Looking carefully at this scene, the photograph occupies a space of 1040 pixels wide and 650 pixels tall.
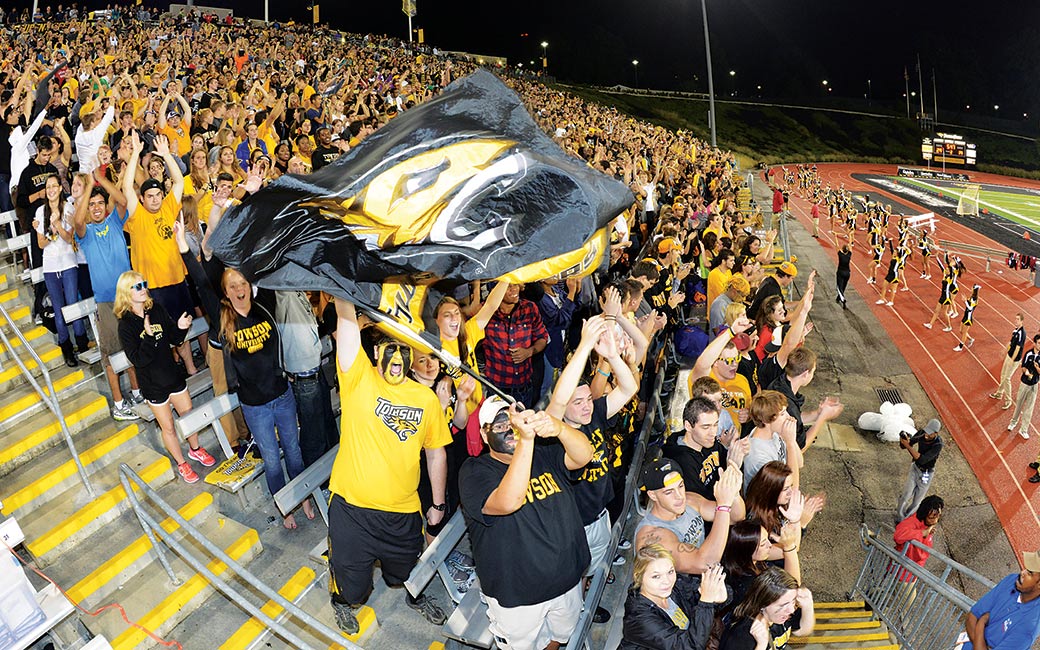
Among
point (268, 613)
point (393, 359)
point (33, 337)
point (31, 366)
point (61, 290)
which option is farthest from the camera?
point (33, 337)

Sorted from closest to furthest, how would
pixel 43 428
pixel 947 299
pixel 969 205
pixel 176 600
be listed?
1. pixel 176 600
2. pixel 43 428
3. pixel 947 299
4. pixel 969 205

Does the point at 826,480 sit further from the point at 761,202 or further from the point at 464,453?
the point at 761,202

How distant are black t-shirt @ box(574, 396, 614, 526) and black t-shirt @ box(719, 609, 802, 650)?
988 mm

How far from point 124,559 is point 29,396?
7.00ft

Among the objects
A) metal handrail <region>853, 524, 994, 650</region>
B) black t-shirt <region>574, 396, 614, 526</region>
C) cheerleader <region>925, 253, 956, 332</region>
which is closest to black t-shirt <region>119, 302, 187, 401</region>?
black t-shirt <region>574, 396, 614, 526</region>

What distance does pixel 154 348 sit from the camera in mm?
5305

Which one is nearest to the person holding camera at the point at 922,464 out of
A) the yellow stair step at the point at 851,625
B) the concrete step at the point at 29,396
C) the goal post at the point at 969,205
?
the yellow stair step at the point at 851,625

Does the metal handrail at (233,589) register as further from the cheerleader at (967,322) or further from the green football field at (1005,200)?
the green football field at (1005,200)

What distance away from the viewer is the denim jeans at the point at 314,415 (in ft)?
17.3

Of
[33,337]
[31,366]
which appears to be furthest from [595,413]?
[33,337]

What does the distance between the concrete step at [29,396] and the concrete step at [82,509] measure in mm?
949

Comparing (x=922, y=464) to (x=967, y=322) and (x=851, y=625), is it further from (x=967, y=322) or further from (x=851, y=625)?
(x=967, y=322)

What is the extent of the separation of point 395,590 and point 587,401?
2.02 m

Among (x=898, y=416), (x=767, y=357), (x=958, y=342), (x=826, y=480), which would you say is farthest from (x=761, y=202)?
(x=767, y=357)
